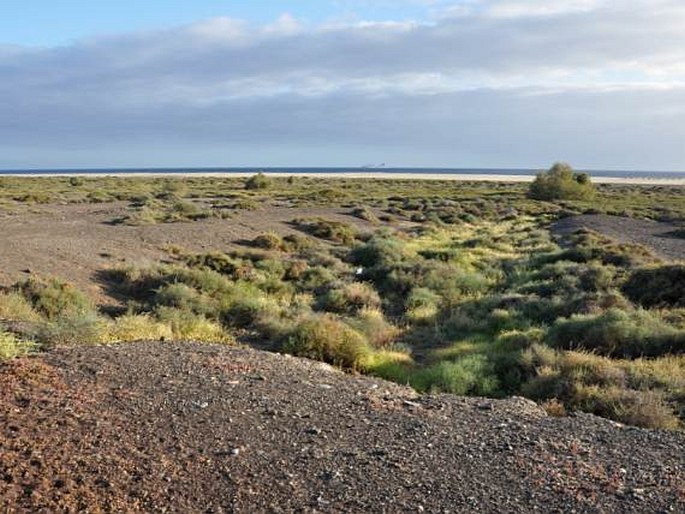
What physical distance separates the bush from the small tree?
68659mm

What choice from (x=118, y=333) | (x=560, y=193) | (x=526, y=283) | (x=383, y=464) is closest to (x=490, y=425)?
(x=383, y=464)

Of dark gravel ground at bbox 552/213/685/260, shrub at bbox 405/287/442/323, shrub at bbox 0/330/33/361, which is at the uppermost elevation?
shrub at bbox 0/330/33/361

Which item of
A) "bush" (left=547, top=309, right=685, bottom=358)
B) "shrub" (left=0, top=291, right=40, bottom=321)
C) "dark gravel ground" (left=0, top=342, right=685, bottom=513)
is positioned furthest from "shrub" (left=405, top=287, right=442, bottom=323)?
"dark gravel ground" (left=0, top=342, right=685, bottom=513)

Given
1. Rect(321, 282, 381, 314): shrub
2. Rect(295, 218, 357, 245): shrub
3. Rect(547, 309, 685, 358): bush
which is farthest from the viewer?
Rect(295, 218, 357, 245): shrub

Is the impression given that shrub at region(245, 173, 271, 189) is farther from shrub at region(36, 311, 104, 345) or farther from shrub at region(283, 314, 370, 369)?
shrub at region(36, 311, 104, 345)

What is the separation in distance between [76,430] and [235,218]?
3583 cm

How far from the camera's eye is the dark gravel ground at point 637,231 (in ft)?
119

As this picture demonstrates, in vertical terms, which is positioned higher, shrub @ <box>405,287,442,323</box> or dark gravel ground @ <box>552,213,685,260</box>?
dark gravel ground @ <box>552,213,685,260</box>

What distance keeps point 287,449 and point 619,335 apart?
953cm

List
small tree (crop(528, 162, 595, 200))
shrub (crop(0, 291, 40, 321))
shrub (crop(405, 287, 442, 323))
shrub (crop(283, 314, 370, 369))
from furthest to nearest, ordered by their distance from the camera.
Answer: small tree (crop(528, 162, 595, 200)) → shrub (crop(405, 287, 442, 323)) → shrub (crop(0, 291, 40, 321)) → shrub (crop(283, 314, 370, 369))

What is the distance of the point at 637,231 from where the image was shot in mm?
45812

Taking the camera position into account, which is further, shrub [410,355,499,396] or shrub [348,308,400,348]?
shrub [348,308,400,348]

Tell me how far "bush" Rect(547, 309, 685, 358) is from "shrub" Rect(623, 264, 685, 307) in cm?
417

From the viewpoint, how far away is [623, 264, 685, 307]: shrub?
19.8 meters
